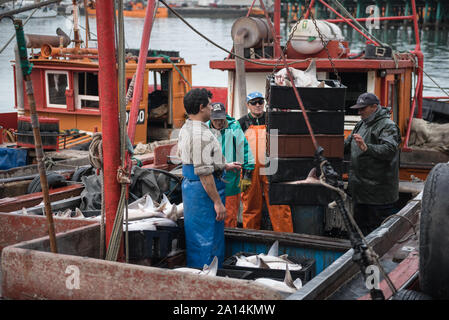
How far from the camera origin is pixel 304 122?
5.12 meters

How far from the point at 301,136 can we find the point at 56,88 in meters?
8.90

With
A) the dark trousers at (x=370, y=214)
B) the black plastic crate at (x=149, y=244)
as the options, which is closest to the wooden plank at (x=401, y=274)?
the dark trousers at (x=370, y=214)

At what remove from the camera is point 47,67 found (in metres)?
12.4

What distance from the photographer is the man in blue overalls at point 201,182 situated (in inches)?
175

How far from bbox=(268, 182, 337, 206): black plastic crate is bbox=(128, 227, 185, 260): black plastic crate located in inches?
42.9

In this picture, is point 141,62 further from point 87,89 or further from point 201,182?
point 87,89

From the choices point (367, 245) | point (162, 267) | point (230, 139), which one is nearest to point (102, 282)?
point (162, 267)

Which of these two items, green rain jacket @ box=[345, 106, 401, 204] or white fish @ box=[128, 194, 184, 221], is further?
green rain jacket @ box=[345, 106, 401, 204]

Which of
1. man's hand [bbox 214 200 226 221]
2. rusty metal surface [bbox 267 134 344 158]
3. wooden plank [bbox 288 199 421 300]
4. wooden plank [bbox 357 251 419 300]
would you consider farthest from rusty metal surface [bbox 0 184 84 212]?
wooden plank [bbox 357 251 419 300]

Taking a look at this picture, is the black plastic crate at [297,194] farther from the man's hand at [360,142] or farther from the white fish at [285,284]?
the white fish at [285,284]

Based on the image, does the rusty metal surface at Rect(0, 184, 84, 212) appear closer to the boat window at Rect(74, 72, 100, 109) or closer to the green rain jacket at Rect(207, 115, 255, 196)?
the green rain jacket at Rect(207, 115, 255, 196)

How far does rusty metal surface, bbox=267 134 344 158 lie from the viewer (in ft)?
16.9
